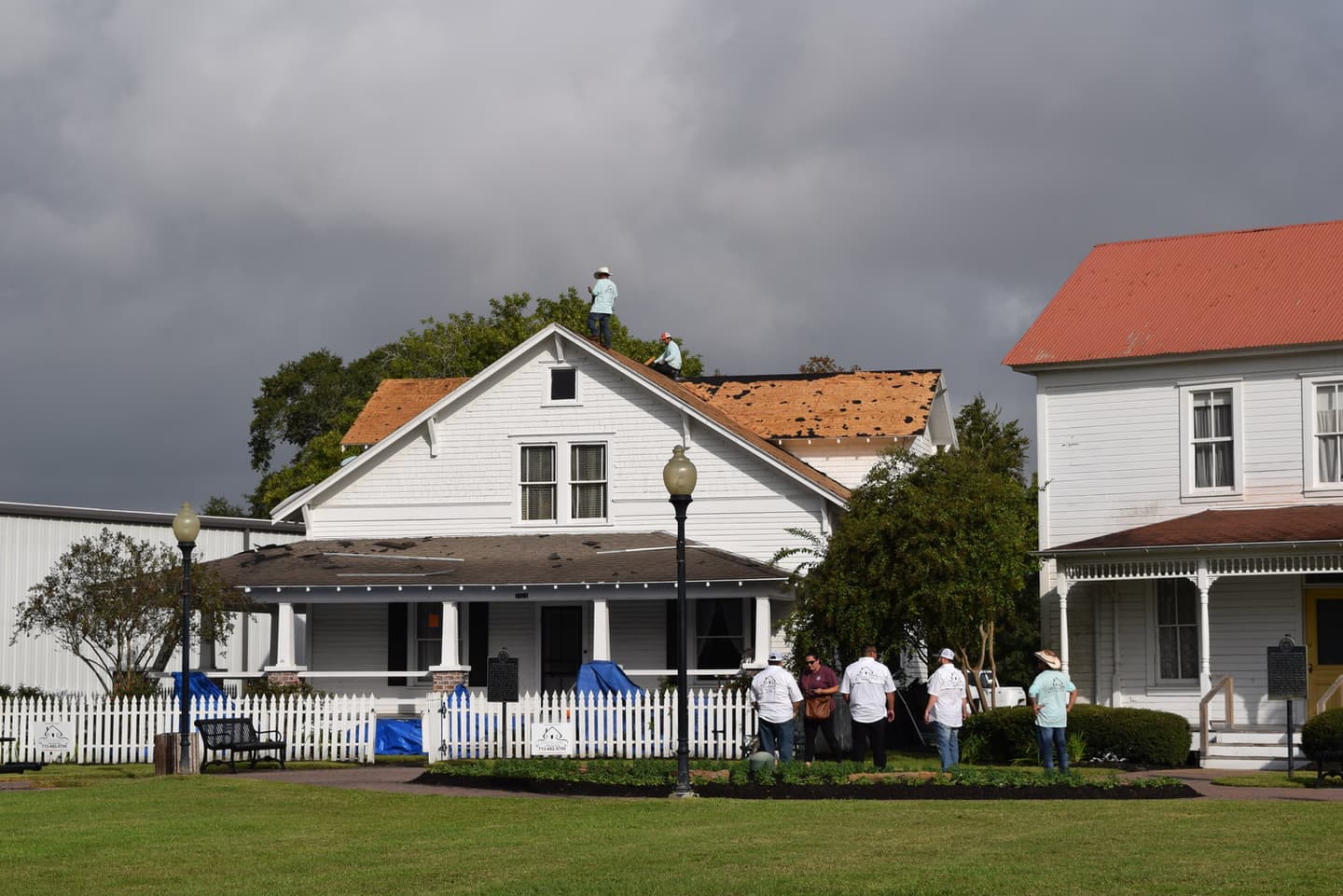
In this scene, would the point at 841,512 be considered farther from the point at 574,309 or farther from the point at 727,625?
the point at 574,309

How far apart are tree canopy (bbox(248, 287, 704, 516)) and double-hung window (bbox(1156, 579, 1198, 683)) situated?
56.0ft

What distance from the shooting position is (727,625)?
102ft

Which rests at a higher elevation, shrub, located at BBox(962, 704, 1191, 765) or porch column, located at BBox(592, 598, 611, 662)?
porch column, located at BBox(592, 598, 611, 662)

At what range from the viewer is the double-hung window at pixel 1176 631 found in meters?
27.3

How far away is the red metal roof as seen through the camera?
972 inches

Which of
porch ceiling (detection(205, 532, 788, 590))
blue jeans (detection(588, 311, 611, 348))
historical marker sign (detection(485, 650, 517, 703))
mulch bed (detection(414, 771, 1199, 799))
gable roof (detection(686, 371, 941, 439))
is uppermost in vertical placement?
blue jeans (detection(588, 311, 611, 348))

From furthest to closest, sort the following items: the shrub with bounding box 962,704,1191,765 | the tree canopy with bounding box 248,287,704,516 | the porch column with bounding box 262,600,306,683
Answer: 1. the tree canopy with bounding box 248,287,704,516
2. the porch column with bounding box 262,600,306,683
3. the shrub with bounding box 962,704,1191,765

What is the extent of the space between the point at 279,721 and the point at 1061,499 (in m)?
12.7

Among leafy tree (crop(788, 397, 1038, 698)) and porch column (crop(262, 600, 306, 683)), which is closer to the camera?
leafy tree (crop(788, 397, 1038, 698))

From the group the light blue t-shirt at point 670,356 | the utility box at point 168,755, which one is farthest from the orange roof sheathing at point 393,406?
the utility box at point 168,755

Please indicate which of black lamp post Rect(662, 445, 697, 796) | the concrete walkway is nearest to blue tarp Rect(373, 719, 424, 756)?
the concrete walkway

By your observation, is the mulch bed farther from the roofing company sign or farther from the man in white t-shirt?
the roofing company sign

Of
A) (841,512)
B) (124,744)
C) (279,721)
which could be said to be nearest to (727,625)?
(841,512)

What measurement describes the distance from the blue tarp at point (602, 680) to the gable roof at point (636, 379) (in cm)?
482
